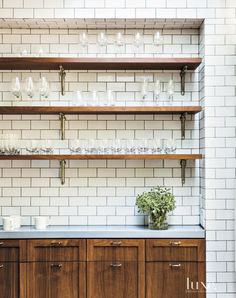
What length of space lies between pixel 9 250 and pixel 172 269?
1.34 metres

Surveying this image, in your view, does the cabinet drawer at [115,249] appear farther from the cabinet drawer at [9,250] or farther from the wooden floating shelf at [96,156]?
the wooden floating shelf at [96,156]

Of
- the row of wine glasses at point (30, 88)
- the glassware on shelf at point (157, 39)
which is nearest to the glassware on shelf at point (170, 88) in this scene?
the glassware on shelf at point (157, 39)

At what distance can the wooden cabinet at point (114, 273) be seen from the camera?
10.9 feet

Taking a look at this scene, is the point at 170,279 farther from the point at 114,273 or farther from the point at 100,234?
the point at 100,234

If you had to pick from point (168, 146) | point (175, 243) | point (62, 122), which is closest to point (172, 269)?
point (175, 243)

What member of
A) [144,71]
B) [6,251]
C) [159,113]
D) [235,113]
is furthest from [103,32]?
[6,251]

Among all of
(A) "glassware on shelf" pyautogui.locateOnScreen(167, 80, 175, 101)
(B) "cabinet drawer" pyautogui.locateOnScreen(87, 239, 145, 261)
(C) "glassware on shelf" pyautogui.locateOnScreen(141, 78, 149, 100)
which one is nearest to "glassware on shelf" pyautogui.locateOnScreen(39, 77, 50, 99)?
(C) "glassware on shelf" pyautogui.locateOnScreen(141, 78, 149, 100)

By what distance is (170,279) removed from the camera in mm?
3330

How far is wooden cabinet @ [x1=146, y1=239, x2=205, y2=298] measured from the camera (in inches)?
131

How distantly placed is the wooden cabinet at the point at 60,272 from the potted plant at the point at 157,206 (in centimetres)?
59

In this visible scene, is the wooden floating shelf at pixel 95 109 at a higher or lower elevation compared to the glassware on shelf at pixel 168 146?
higher

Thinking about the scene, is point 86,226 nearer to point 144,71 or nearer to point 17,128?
point 17,128

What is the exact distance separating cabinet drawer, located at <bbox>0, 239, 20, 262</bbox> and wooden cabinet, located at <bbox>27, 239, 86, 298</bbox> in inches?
3.9

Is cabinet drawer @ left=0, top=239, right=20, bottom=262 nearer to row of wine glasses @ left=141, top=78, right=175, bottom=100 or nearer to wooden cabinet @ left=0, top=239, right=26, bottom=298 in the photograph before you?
wooden cabinet @ left=0, top=239, right=26, bottom=298
